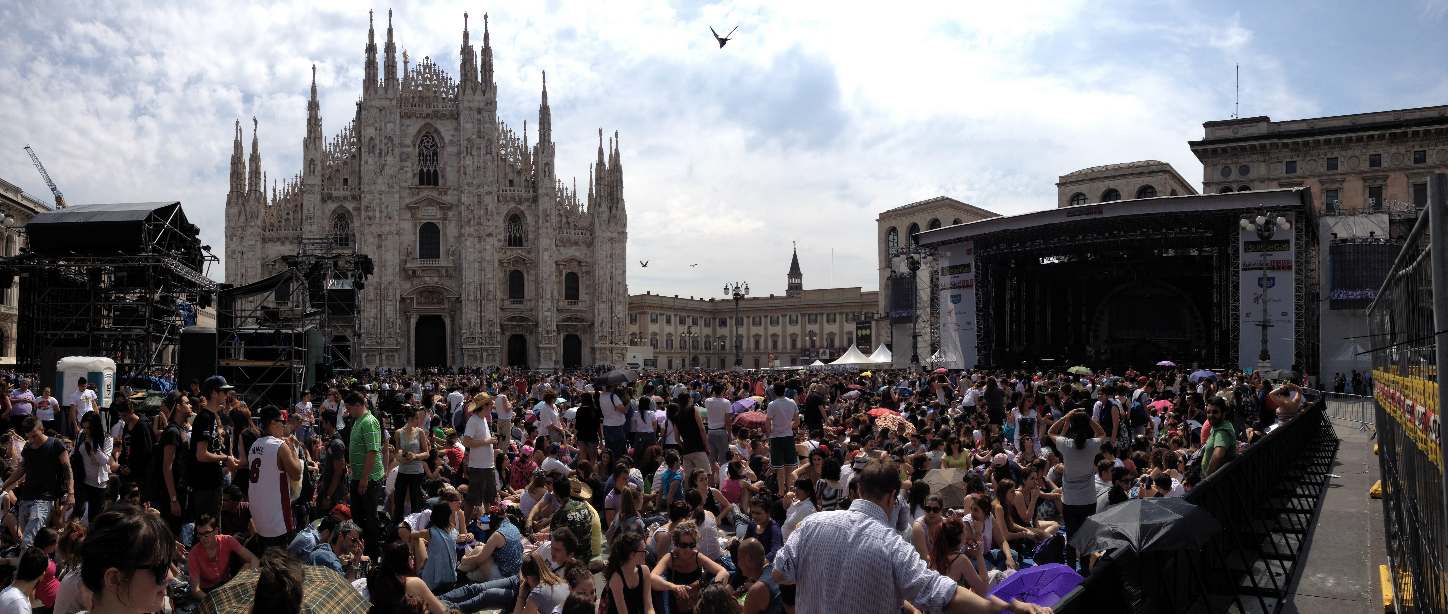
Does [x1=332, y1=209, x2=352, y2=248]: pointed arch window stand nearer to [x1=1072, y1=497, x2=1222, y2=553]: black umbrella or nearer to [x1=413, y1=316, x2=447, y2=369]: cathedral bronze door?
[x1=413, y1=316, x2=447, y2=369]: cathedral bronze door

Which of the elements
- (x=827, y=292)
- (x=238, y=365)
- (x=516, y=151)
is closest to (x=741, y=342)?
(x=827, y=292)

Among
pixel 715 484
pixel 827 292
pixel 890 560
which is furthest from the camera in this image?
pixel 827 292

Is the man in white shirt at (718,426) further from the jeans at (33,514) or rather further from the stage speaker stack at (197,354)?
the stage speaker stack at (197,354)

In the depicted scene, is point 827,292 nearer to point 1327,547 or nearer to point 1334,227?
point 1334,227

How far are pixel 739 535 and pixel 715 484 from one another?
309cm

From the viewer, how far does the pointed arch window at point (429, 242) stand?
52031 mm

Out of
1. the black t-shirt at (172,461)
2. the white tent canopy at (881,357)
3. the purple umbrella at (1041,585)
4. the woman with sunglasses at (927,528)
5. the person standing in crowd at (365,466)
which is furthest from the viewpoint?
the white tent canopy at (881,357)

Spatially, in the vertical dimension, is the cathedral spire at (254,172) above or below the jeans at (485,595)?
above

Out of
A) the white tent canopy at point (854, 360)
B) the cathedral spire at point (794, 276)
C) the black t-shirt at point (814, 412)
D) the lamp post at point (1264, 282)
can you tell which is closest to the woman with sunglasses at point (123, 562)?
the black t-shirt at point (814, 412)

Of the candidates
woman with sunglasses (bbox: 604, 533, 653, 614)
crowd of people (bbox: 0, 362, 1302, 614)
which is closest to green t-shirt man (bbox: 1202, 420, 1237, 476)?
crowd of people (bbox: 0, 362, 1302, 614)

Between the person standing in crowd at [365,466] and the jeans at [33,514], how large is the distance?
2592 millimetres

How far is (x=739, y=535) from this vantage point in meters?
8.08

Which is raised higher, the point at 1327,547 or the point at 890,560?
the point at 890,560

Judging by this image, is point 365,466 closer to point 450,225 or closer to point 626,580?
point 626,580
